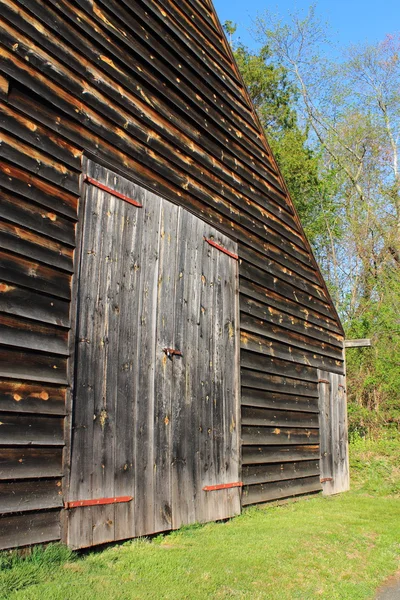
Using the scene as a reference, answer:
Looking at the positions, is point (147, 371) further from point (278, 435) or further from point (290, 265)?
point (290, 265)

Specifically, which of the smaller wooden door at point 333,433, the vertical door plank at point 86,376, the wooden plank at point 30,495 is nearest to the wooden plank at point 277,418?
the smaller wooden door at point 333,433

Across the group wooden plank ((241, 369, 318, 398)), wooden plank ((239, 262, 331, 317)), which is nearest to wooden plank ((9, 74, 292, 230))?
wooden plank ((239, 262, 331, 317))

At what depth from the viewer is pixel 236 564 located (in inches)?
200

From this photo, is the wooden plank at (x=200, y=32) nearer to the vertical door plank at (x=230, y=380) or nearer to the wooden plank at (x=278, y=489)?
the vertical door plank at (x=230, y=380)

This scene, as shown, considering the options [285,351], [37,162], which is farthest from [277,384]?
[37,162]

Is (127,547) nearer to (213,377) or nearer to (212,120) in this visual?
(213,377)

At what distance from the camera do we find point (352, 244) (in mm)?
26297

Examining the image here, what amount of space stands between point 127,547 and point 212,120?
5538 mm

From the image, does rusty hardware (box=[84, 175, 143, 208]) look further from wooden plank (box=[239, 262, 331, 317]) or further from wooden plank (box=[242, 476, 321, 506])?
wooden plank (box=[242, 476, 321, 506])

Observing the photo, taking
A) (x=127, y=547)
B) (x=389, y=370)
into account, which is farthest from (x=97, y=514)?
(x=389, y=370)

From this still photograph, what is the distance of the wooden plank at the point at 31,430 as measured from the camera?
4.38 m

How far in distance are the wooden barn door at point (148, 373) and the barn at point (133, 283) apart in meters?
0.02

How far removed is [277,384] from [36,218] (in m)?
5.17

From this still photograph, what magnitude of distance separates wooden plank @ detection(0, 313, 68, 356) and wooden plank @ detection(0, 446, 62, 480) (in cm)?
76
